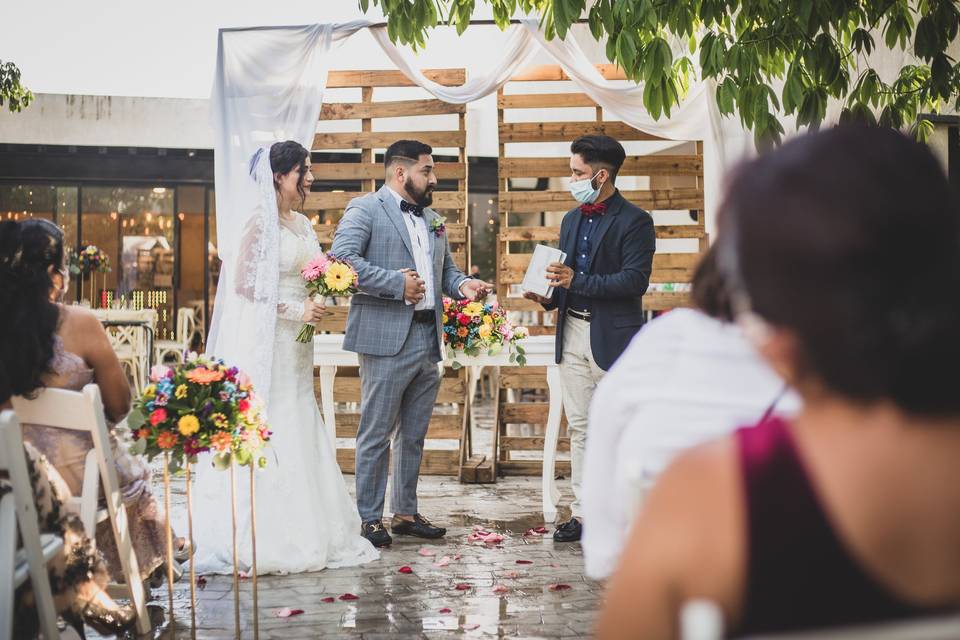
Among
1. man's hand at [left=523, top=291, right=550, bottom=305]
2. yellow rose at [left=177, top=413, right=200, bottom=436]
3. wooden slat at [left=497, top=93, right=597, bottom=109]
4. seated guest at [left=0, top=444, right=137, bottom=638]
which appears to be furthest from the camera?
wooden slat at [left=497, top=93, right=597, bottom=109]

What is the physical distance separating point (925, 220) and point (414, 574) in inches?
147

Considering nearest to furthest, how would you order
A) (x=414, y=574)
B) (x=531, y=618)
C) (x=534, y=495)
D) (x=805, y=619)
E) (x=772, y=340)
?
(x=805, y=619), (x=772, y=340), (x=531, y=618), (x=414, y=574), (x=534, y=495)

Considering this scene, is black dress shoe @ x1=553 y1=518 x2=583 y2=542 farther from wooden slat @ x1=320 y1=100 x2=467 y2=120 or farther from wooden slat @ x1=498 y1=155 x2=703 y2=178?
wooden slat @ x1=320 y1=100 x2=467 y2=120

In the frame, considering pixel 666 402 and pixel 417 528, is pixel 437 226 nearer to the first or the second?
pixel 417 528

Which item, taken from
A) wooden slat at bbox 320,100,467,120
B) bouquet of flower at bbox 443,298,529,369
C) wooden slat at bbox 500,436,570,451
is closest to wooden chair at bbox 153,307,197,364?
wooden slat at bbox 320,100,467,120

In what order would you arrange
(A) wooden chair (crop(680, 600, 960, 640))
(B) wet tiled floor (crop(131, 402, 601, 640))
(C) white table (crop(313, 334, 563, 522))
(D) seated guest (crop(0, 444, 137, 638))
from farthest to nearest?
(C) white table (crop(313, 334, 563, 522)) < (B) wet tiled floor (crop(131, 402, 601, 640)) < (D) seated guest (crop(0, 444, 137, 638)) < (A) wooden chair (crop(680, 600, 960, 640))

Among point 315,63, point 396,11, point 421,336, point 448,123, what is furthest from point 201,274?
point 396,11

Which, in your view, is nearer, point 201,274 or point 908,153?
point 908,153

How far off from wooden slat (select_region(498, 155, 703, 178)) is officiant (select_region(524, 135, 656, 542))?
1892 millimetres

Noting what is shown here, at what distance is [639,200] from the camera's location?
24.0ft

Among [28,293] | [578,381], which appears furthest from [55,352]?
[578,381]

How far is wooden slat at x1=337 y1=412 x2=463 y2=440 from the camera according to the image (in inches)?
285

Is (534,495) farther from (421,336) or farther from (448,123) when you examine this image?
(448,123)

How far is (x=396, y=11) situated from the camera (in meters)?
3.95
